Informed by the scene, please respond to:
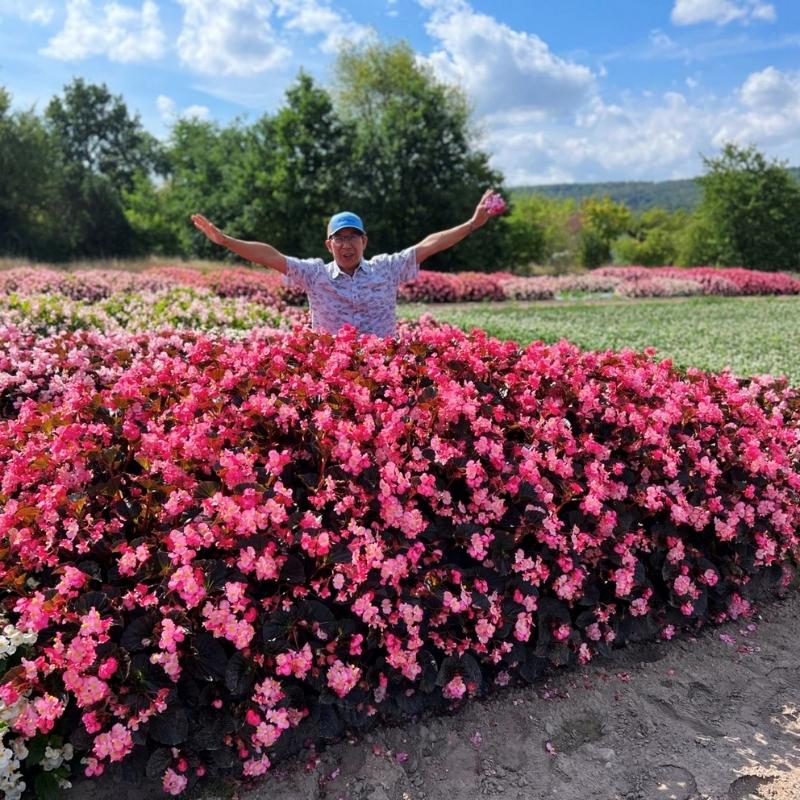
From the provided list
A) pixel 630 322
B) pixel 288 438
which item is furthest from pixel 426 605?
pixel 630 322

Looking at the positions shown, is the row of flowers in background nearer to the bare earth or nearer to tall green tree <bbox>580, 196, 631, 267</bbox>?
the bare earth

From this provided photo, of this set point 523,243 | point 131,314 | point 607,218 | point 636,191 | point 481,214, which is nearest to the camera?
point 481,214

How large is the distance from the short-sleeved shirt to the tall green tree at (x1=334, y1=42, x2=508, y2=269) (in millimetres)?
24844

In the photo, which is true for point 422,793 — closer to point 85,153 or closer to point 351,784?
point 351,784

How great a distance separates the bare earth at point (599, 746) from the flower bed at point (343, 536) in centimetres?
11

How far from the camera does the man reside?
409cm

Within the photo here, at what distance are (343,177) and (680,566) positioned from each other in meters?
28.6

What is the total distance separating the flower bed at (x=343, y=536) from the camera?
6.78 feet

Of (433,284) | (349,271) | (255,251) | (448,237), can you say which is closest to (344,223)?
(349,271)

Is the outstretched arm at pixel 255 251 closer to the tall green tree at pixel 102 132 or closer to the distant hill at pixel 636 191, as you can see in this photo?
the tall green tree at pixel 102 132

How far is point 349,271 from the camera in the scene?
14.0 feet

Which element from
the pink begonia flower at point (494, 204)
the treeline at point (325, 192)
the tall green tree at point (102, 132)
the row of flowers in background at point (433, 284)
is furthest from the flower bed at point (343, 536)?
the tall green tree at point (102, 132)

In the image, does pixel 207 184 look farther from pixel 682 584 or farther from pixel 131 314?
pixel 682 584

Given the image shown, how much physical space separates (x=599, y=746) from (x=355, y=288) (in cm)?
272
